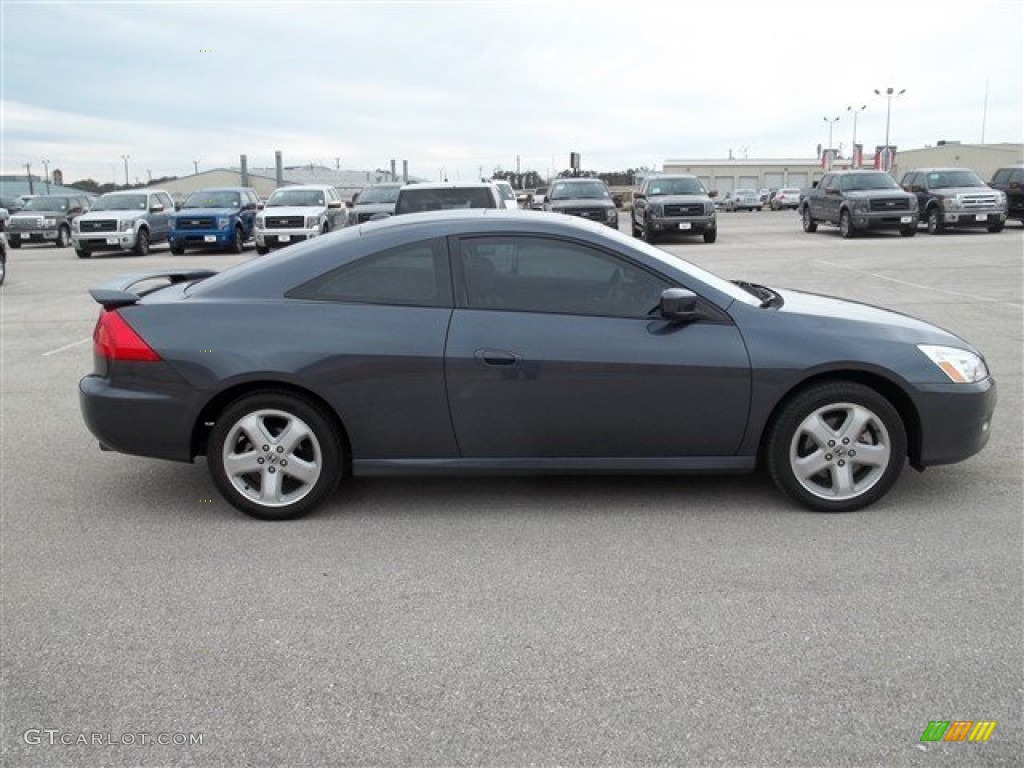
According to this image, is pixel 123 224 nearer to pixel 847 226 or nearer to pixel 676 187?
pixel 676 187

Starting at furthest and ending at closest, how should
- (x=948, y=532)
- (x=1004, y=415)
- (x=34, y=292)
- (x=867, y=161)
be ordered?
(x=867, y=161), (x=34, y=292), (x=1004, y=415), (x=948, y=532)

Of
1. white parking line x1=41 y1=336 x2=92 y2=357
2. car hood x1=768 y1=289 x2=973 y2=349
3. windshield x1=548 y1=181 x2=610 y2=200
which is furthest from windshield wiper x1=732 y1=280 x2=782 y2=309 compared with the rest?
windshield x1=548 y1=181 x2=610 y2=200

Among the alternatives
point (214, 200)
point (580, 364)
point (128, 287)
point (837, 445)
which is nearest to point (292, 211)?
point (214, 200)

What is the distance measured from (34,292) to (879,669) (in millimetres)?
16311

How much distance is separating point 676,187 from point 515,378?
2248 centimetres

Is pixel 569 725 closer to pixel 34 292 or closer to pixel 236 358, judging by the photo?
pixel 236 358

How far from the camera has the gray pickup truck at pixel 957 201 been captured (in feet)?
83.1

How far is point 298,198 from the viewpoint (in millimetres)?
25094

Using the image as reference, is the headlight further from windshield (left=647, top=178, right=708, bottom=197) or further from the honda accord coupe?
windshield (left=647, top=178, right=708, bottom=197)

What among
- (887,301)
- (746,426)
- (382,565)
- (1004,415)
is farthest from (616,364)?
(887,301)

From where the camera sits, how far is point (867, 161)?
90562 millimetres

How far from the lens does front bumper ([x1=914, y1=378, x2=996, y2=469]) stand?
15.2 ft

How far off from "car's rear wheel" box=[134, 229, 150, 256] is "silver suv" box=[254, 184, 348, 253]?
12.4 ft

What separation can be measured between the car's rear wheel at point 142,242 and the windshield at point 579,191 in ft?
37.2
